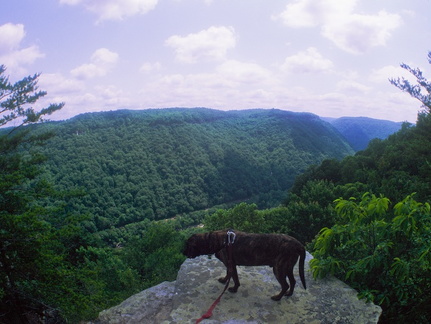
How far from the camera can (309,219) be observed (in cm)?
1761

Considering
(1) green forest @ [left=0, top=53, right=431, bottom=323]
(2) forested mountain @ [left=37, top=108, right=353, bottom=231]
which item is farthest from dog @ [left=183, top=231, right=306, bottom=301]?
(2) forested mountain @ [left=37, top=108, right=353, bottom=231]

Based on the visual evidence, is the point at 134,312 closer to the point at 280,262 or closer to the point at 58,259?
the point at 280,262

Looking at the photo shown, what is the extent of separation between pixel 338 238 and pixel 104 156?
91.4m

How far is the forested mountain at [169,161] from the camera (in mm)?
76125

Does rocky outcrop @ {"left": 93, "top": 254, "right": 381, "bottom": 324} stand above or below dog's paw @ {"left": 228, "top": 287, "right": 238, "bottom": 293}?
Result: below

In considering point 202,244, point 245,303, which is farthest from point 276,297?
point 202,244

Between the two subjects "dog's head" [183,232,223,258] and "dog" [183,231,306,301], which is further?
"dog's head" [183,232,223,258]

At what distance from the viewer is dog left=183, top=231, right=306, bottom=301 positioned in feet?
17.0

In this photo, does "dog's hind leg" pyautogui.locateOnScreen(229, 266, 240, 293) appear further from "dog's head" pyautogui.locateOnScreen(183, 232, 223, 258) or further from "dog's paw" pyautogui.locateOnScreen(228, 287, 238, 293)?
"dog's head" pyautogui.locateOnScreen(183, 232, 223, 258)

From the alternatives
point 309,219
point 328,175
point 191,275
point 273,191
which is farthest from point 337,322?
point 273,191

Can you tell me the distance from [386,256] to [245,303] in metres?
2.57

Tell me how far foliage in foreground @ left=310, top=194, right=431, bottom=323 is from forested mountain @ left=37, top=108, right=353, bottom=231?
6382 cm

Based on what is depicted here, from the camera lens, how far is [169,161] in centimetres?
9969

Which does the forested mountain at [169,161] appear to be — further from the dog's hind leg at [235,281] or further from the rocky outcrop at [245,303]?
the dog's hind leg at [235,281]
